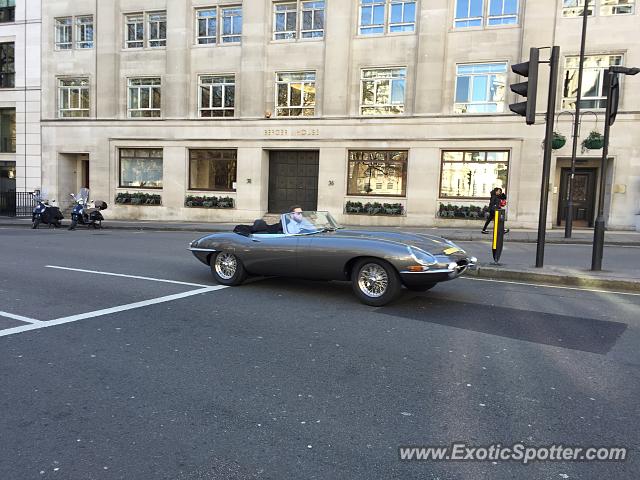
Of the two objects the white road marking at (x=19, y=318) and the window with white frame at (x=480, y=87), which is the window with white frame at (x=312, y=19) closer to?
the window with white frame at (x=480, y=87)

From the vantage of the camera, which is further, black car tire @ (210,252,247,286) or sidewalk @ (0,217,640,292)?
sidewalk @ (0,217,640,292)

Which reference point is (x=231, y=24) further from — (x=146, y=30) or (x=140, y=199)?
(x=140, y=199)

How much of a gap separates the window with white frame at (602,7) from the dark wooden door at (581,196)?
230 inches

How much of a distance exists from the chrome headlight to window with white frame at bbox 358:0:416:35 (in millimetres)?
17706

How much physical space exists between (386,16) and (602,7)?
8148 mm

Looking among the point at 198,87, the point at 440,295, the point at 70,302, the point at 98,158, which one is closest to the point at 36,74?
the point at 98,158

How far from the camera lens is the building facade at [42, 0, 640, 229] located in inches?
791

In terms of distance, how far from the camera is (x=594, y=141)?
61.3ft

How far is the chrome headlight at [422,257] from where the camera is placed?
6578mm

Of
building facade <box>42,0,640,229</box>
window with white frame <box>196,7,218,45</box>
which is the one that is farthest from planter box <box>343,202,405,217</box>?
window with white frame <box>196,7,218,45</box>

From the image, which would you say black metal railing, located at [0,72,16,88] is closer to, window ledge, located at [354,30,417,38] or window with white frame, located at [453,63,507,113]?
window ledge, located at [354,30,417,38]

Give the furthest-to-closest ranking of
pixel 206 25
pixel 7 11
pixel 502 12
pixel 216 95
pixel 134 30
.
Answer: pixel 7 11 → pixel 134 30 → pixel 206 25 → pixel 216 95 → pixel 502 12

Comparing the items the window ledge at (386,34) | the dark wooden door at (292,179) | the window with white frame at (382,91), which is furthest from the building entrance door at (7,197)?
the window ledge at (386,34)

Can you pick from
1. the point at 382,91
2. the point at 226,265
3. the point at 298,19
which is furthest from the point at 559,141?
the point at 226,265
